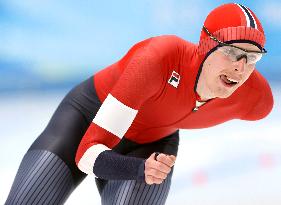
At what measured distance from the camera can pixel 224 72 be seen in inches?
81.4

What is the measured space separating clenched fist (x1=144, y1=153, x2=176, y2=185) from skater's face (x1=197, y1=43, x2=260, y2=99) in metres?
0.48

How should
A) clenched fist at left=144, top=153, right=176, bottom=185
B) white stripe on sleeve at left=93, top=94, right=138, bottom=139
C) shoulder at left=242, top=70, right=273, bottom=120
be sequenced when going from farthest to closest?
1. shoulder at left=242, top=70, right=273, bottom=120
2. white stripe on sleeve at left=93, top=94, right=138, bottom=139
3. clenched fist at left=144, top=153, right=176, bottom=185

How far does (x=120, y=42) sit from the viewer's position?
181 inches

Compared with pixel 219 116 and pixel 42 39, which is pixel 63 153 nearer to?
pixel 219 116

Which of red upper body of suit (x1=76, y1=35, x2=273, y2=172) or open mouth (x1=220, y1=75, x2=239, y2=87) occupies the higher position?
open mouth (x1=220, y1=75, x2=239, y2=87)

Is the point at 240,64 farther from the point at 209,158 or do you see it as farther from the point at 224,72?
the point at 209,158

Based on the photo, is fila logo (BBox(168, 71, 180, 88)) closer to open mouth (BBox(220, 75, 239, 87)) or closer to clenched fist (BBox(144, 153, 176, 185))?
open mouth (BBox(220, 75, 239, 87))

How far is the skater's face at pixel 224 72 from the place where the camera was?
2043 millimetres

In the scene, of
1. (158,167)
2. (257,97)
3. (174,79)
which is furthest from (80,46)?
(158,167)

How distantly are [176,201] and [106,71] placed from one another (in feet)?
2.54

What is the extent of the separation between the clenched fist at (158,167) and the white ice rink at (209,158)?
1133 millimetres

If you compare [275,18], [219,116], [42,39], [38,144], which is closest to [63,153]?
[38,144]

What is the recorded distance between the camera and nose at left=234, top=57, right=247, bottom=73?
2033mm

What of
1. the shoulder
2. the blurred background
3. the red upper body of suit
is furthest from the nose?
the blurred background
